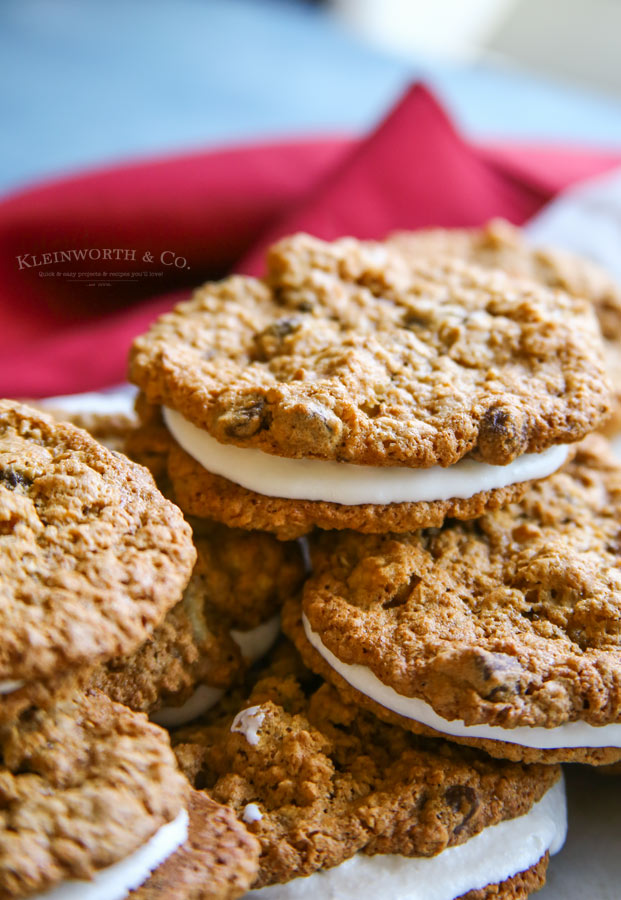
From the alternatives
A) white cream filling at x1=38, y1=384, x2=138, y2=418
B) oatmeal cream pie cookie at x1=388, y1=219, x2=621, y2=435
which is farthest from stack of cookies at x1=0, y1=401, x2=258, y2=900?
oatmeal cream pie cookie at x1=388, y1=219, x2=621, y2=435

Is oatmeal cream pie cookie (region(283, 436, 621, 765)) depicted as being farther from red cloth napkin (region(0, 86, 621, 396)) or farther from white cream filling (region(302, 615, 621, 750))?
red cloth napkin (region(0, 86, 621, 396))

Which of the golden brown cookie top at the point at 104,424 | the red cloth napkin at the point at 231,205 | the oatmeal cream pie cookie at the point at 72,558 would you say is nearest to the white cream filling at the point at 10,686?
the oatmeal cream pie cookie at the point at 72,558

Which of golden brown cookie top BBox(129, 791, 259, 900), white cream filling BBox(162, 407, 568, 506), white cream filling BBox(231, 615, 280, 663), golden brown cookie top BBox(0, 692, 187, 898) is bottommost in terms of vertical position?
white cream filling BBox(231, 615, 280, 663)

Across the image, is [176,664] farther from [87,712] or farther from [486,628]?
[486,628]

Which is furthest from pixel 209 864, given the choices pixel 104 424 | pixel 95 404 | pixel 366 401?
pixel 95 404

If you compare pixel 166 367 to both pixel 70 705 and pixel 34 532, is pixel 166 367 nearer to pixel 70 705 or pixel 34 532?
pixel 34 532

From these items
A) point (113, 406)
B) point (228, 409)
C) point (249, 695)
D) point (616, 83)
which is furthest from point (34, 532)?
point (616, 83)

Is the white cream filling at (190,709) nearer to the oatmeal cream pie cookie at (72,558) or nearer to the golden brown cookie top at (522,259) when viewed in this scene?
the oatmeal cream pie cookie at (72,558)
